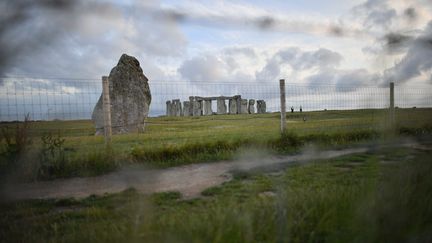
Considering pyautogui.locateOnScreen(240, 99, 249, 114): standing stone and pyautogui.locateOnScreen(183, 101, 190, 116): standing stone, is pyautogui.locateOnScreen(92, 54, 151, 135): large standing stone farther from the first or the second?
pyautogui.locateOnScreen(183, 101, 190, 116): standing stone

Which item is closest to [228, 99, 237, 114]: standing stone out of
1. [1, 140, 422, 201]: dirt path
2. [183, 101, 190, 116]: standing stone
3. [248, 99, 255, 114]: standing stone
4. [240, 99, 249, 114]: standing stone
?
[240, 99, 249, 114]: standing stone

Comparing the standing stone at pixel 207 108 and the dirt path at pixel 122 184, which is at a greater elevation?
the standing stone at pixel 207 108

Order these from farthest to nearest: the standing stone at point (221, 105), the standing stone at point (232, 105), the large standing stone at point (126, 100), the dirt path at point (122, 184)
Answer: the standing stone at point (221, 105)
the standing stone at point (232, 105)
the large standing stone at point (126, 100)
the dirt path at point (122, 184)

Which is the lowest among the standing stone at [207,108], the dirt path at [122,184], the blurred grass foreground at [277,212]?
the dirt path at [122,184]

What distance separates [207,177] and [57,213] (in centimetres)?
298

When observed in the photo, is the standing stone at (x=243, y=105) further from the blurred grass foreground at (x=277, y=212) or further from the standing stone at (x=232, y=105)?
the blurred grass foreground at (x=277, y=212)

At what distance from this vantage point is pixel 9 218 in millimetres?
4453

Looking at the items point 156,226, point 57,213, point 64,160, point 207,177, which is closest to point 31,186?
point 64,160

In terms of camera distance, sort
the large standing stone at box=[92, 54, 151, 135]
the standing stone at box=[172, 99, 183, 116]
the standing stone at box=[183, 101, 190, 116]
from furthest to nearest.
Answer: the standing stone at box=[172, 99, 183, 116] < the standing stone at box=[183, 101, 190, 116] < the large standing stone at box=[92, 54, 151, 135]

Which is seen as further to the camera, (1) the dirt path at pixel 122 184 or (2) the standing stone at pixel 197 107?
(2) the standing stone at pixel 197 107

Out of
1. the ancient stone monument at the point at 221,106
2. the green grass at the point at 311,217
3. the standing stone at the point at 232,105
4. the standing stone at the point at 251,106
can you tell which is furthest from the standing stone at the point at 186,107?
the green grass at the point at 311,217

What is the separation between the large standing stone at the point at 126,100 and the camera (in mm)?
17188

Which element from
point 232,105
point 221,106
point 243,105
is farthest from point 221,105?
point 243,105

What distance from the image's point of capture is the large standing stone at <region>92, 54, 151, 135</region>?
1719cm
